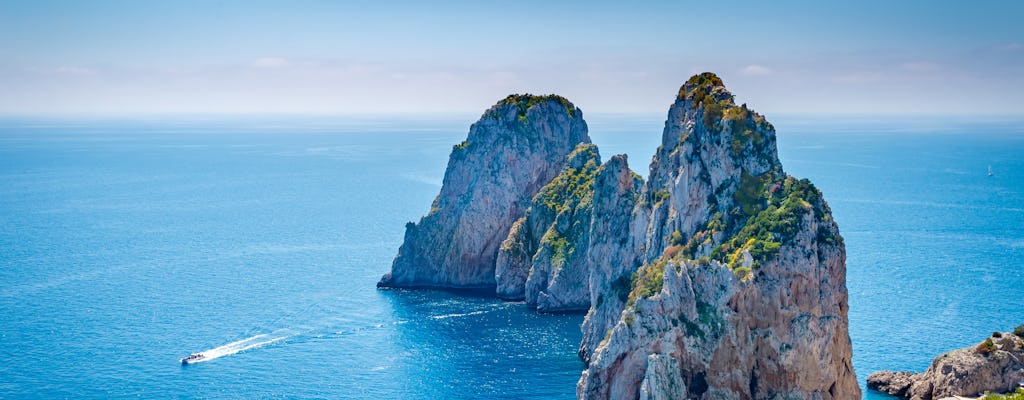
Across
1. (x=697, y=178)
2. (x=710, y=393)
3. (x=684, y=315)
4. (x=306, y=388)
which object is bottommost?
(x=306, y=388)

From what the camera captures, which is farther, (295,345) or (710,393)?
(295,345)

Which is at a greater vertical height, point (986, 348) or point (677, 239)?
point (677, 239)

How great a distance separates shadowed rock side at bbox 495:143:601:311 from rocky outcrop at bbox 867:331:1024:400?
1659 inches

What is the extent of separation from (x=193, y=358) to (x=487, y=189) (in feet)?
167

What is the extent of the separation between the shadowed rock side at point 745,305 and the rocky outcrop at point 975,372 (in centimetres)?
1294

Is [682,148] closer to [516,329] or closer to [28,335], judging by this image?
[516,329]

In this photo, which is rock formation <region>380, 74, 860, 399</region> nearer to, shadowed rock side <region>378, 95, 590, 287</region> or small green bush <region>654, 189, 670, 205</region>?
small green bush <region>654, 189, 670, 205</region>

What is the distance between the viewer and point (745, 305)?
6756 cm

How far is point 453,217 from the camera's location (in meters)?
128

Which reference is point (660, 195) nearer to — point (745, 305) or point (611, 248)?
point (611, 248)

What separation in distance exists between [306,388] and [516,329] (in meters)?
28.1

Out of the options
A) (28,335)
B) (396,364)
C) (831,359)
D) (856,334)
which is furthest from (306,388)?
(856,334)

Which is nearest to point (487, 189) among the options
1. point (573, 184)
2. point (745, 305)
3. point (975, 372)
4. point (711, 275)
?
point (573, 184)

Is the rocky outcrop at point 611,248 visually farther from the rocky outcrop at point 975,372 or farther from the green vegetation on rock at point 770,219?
the rocky outcrop at point 975,372
